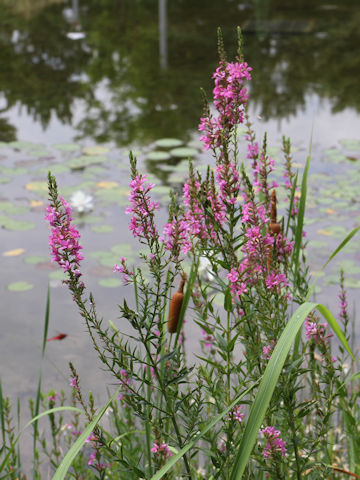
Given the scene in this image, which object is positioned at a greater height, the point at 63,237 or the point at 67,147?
the point at 63,237

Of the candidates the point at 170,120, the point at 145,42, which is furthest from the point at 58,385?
the point at 145,42

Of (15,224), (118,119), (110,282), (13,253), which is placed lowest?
(110,282)

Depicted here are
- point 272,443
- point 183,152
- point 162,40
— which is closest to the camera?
point 272,443

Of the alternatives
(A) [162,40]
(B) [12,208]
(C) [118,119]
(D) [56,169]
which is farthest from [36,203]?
(A) [162,40]

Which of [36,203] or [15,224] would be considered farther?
[36,203]

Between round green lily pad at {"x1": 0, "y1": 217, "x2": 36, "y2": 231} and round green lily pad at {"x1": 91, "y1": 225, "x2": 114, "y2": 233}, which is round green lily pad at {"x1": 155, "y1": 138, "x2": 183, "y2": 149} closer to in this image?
round green lily pad at {"x1": 91, "y1": 225, "x2": 114, "y2": 233}

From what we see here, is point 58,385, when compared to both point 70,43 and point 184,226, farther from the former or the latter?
point 70,43

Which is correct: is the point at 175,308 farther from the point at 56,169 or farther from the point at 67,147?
the point at 67,147

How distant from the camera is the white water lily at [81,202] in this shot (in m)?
5.39

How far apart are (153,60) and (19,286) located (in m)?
6.40

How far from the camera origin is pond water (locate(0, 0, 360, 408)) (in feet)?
14.0

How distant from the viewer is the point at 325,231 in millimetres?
4980

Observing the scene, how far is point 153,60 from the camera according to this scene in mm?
9938

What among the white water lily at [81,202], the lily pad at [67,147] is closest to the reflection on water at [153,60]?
the lily pad at [67,147]
